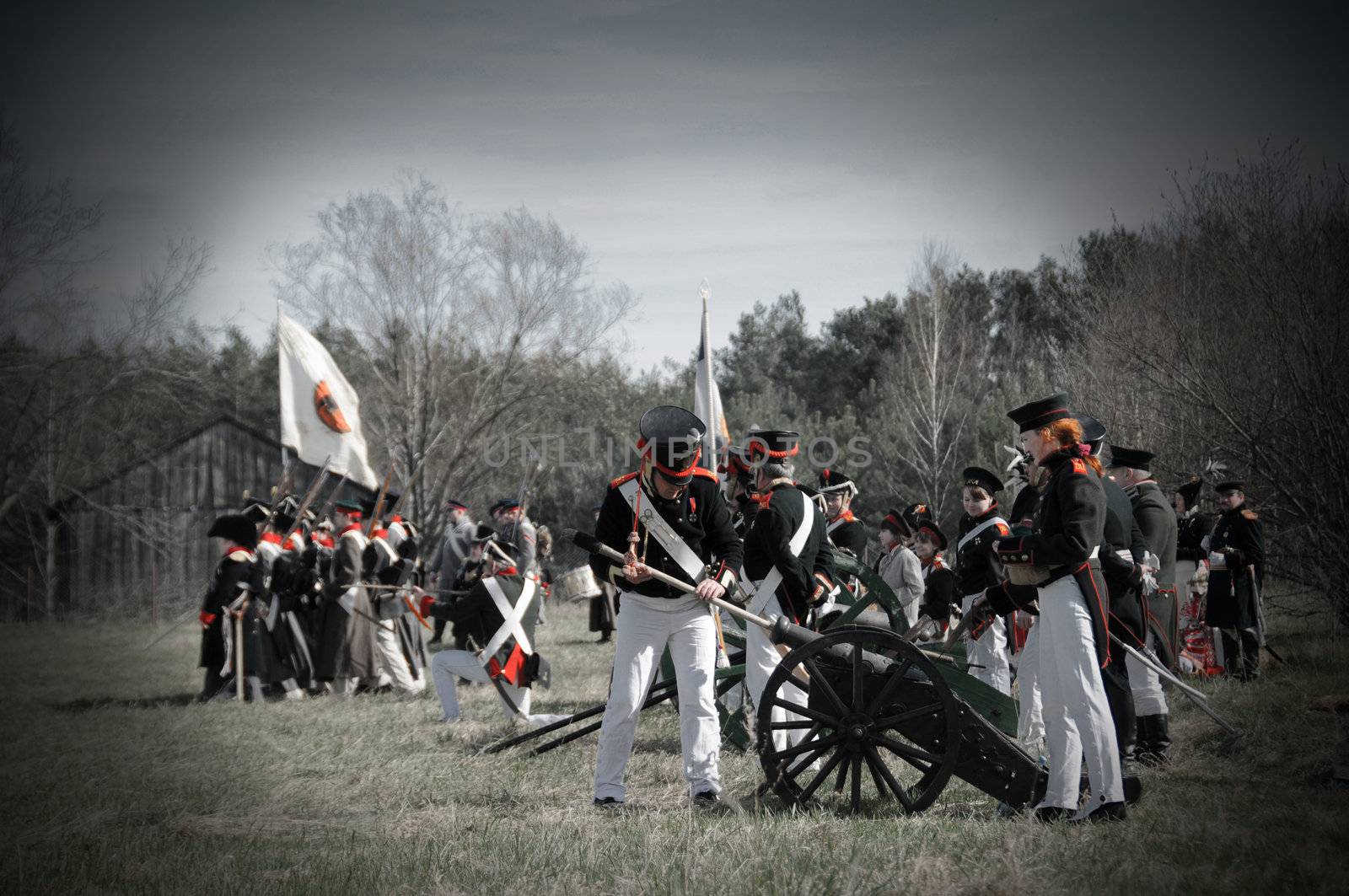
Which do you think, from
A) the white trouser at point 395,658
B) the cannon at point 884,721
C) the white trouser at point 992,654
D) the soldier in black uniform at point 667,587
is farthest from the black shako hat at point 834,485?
the white trouser at point 395,658

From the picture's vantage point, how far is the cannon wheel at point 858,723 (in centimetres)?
521

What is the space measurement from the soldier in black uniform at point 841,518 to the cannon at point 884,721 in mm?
3539

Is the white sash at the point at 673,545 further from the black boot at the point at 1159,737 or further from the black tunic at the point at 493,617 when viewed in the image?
the black tunic at the point at 493,617

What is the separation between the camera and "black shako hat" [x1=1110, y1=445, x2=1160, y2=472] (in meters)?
7.77

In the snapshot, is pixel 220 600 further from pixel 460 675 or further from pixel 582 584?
pixel 582 584

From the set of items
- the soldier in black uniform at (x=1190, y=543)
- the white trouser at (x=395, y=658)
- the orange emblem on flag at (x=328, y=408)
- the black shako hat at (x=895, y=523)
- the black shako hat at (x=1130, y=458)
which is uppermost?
the orange emblem on flag at (x=328, y=408)

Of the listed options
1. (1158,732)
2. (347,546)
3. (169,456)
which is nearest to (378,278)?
(169,456)

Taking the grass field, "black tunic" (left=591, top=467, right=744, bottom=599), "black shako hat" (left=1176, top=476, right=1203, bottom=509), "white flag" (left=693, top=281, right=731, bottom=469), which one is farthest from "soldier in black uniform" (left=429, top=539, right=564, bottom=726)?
"black shako hat" (left=1176, top=476, right=1203, bottom=509)

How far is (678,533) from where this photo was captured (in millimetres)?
5961

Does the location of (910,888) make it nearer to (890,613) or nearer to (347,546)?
(890,613)

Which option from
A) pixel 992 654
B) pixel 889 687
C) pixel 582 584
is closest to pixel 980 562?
pixel 992 654

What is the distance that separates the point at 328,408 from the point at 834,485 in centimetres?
693

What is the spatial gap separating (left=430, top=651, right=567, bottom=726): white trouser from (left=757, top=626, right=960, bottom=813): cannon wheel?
3900mm

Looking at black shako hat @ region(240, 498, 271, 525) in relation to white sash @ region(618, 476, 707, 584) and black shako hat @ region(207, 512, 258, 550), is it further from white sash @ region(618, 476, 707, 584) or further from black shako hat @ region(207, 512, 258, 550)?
white sash @ region(618, 476, 707, 584)
